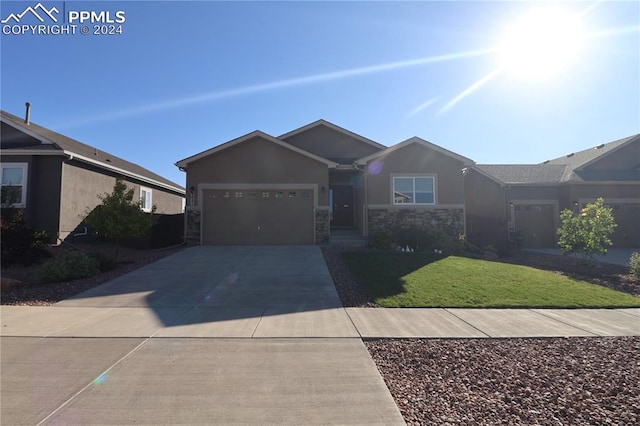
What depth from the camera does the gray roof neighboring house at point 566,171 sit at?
63.5 feet

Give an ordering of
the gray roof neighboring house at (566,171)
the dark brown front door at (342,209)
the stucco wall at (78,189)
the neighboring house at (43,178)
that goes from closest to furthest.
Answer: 1. the neighboring house at (43,178)
2. the stucco wall at (78,189)
3. the dark brown front door at (342,209)
4. the gray roof neighboring house at (566,171)

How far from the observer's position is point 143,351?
184 inches

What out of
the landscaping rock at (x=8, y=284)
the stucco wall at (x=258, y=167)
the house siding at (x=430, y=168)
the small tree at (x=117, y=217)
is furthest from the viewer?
→ the house siding at (x=430, y=168)

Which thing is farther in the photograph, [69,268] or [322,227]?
[322,227]

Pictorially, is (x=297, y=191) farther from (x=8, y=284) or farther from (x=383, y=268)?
(x=8, y=284)

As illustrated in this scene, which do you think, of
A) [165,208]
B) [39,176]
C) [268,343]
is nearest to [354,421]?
[268,343]

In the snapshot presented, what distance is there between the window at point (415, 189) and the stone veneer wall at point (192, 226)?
905 cm

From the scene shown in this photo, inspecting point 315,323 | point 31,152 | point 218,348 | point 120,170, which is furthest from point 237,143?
point 218,348

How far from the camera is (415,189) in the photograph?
16047 millimetres

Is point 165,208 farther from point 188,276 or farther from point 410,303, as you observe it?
point 410,303

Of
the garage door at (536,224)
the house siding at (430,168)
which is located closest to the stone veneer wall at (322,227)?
the house siding at (430,168)

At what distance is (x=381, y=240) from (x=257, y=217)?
5.52 m

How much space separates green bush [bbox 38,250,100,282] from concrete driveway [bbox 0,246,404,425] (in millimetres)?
1698

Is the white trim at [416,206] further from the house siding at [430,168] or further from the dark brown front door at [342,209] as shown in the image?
the dark brown front door at [342,209]
